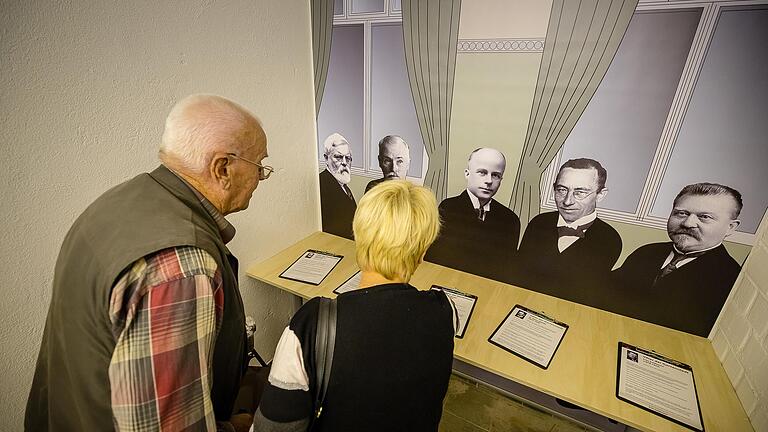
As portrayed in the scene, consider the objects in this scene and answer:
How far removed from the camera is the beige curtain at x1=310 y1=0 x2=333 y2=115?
74.1 inches

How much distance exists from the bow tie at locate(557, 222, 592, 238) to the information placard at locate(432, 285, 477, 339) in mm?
506

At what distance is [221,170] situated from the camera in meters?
0.96

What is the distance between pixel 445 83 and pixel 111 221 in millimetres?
1444

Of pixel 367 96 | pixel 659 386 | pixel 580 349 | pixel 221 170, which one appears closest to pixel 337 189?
pixel 367 96

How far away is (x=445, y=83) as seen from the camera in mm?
1698

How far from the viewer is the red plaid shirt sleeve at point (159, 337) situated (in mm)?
707

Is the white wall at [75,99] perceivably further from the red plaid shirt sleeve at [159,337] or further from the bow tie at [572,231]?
the bow tie at [572,231]

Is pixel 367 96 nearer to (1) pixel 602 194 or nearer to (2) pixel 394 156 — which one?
(2) pixel 394 156

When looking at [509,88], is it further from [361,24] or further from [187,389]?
[187,389]

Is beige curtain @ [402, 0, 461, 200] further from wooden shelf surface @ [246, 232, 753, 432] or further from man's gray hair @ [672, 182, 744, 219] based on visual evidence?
man's gray hair @ [672, 182, 744, 219]

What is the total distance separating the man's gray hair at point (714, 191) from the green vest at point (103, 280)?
5.42 feet

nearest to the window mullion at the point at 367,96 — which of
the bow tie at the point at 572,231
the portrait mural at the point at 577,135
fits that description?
the portrait mural at the point at 577,135

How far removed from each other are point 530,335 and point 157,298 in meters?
1.37

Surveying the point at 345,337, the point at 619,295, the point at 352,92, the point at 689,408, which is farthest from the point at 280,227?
the point at 689,408
